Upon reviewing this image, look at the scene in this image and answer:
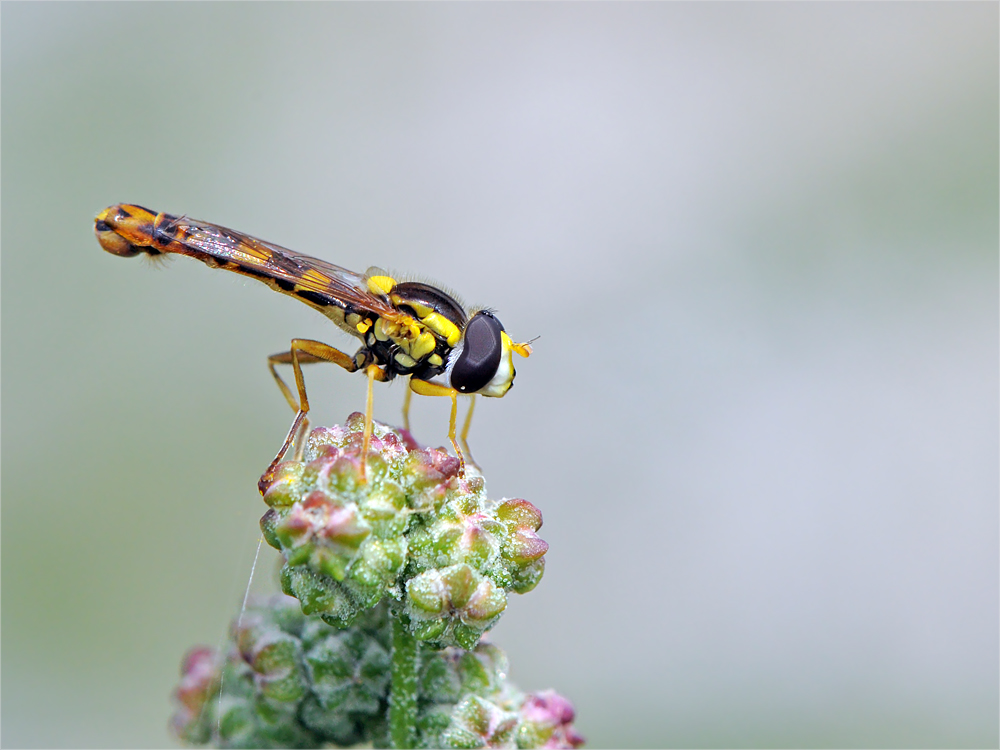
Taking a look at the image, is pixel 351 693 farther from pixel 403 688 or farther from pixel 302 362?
pixel 302 362

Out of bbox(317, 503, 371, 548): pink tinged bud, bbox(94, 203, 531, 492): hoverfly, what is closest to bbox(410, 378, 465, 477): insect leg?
bbox(94, 203, 531, 492): hoverfly

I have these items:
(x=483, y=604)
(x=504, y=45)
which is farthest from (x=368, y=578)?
(x=504, y=45)

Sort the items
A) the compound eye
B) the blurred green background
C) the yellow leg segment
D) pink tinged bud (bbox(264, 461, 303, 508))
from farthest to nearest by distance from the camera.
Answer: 1. the blurred green background
2. the compound eye
3. the yellow leg segment
4. pink tinged bud (bbox(264, 461, 303, 508))

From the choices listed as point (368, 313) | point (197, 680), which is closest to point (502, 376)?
point (368, 313)

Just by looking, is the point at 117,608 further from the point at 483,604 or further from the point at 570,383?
the point at 483,604

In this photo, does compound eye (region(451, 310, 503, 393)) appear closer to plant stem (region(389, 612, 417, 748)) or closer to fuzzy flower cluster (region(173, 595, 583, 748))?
fuzzy flower cluster (region(173, 595, 583, 748))

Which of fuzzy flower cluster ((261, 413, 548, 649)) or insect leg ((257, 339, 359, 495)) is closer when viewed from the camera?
fuzzy flower cluster ((261, 413, 548, 649))

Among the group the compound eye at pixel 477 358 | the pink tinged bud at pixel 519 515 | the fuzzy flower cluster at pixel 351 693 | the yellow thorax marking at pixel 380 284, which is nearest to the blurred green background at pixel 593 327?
the yellow thorax marking at pixel 380 284
